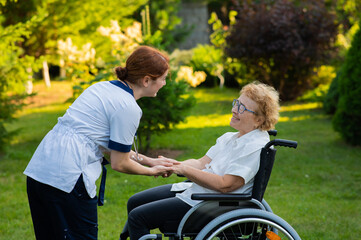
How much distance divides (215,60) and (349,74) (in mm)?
6648

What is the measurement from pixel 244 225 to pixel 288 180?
9.26ft

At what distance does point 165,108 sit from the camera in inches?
229

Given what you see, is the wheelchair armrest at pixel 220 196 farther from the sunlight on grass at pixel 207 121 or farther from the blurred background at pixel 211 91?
the sunlight on grass at pixel 207 121

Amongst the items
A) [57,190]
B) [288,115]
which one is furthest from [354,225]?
[288,115]

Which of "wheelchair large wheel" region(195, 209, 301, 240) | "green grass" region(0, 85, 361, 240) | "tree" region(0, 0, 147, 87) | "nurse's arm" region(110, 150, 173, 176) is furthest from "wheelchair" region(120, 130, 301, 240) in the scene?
"tree" region(0, 0, 147, 87)

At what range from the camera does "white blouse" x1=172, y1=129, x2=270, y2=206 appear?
2395 mm

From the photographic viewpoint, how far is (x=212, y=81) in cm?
1375

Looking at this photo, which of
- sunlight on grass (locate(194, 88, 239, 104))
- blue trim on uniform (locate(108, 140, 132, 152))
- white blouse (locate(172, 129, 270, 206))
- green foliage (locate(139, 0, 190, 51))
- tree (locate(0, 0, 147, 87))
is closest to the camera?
blue trim on uniform (locate(108, 140, 132, 152))

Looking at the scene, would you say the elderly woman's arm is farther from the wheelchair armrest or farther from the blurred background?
the blurred background

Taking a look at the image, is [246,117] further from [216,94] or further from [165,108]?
[216,94]

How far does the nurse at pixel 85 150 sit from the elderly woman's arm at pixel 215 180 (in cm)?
28

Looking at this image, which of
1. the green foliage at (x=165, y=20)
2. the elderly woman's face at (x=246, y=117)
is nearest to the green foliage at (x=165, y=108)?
the elderly woman's face at (x=246, y=117)

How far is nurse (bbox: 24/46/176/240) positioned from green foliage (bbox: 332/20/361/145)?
4760 millimetres

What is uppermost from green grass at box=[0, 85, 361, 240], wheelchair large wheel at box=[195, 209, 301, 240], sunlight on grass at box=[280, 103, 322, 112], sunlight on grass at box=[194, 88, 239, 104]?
wheelchair large wheel at box=[195, 209, 301, 240]
